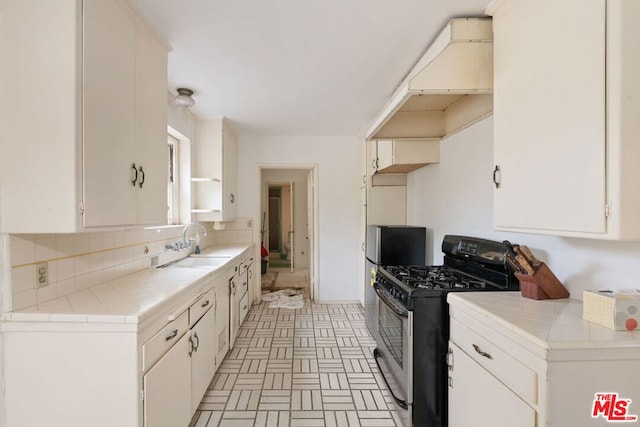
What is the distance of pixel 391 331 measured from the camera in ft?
6.86

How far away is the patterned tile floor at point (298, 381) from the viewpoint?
6.43ft

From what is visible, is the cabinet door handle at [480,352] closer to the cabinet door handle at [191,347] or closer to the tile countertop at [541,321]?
the tile countertop at [541,321]

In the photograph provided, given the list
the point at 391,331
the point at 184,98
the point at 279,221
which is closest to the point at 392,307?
the point at 391,331

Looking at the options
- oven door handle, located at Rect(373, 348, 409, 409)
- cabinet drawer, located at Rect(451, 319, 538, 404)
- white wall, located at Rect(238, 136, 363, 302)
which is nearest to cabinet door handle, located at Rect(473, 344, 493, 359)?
cabinet drawer, located at Rect(451, 319, 538, 404)

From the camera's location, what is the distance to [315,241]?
14.2 feet

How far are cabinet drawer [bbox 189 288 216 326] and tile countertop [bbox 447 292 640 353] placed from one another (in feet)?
4.88

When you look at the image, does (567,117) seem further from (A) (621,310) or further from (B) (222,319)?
(B) (222,319)

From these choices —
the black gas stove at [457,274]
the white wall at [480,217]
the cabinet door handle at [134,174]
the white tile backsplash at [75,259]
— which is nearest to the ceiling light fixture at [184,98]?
the white tile backsplash at [75,259]

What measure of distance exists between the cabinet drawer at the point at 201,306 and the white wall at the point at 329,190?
211 cm

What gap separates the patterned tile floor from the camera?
6.43 ft

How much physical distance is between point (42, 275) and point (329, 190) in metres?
3.32

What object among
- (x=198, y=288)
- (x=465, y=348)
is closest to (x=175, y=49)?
(x=198, y=288)

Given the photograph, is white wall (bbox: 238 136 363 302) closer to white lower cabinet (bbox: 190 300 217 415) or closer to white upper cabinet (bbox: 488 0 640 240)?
white lower cabinet (bbox: 190 300 217 415)

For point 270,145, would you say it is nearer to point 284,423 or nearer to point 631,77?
point 284,423
